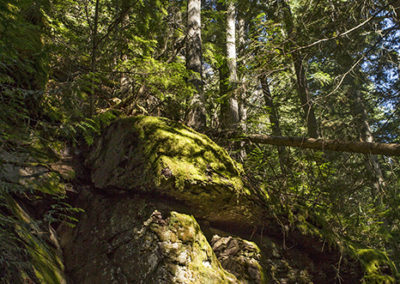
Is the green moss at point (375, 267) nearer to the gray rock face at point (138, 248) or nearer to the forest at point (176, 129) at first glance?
the forest at point (176, 129)

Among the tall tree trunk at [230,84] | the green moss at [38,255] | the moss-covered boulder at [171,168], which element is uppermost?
the tall tree trunk at [230,84]

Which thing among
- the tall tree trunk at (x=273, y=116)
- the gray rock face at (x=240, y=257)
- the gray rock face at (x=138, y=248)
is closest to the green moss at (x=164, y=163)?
the gray rock face at (x=138, y=248)

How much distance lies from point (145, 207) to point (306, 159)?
12.2ft

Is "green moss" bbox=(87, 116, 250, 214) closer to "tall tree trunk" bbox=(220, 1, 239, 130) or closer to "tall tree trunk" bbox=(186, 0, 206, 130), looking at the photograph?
"tall tree trunk" bbox=(186, 0, 206, 130)

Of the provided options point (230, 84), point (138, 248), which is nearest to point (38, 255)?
point (138, 248)

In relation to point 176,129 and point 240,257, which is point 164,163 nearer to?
point 176,129

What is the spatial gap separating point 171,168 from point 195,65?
3.54 meters

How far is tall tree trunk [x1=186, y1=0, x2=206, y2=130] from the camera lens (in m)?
5.88

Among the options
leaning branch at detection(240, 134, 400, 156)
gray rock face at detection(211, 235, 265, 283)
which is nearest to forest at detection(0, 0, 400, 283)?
leaning branch at detection(240, 134, 400, 156)

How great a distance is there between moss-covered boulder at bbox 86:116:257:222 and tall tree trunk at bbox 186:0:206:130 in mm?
1210

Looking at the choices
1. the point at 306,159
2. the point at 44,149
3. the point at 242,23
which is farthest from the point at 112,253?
the point at 242,23

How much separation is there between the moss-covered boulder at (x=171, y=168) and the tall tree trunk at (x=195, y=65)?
1.21 m

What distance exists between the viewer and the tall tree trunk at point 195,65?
5883 millimetres

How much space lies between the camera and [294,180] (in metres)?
5.46
